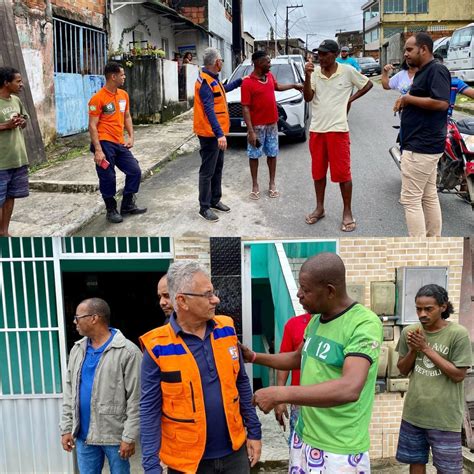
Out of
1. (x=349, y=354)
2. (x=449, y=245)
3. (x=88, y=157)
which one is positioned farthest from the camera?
(x=88, y=157)

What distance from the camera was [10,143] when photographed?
4219 millimetres

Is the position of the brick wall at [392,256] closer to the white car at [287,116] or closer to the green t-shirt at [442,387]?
the green t-shirt at [442,387]

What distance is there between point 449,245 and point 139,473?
121 inches

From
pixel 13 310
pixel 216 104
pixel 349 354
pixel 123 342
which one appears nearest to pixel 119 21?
pixel 216 104

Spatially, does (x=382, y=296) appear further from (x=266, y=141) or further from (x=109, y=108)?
(x=109, y=108)

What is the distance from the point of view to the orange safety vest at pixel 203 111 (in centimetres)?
469

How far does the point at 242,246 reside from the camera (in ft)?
13.9

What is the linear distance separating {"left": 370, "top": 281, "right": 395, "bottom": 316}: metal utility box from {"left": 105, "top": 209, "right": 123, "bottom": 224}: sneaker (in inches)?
80.5

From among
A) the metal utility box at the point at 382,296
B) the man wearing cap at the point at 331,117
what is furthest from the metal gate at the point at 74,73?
the metal utility box at the point at 382,296

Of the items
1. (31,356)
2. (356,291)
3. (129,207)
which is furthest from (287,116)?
(31,356)

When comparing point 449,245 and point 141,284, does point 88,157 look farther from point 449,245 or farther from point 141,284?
point 449,245

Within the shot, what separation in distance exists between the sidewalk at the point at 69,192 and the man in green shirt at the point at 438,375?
2.55 metres

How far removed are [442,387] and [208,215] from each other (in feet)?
6.64

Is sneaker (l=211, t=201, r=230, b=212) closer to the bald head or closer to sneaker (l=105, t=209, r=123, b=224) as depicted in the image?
sneaker (l=105, t=209, r=123, b=224)
